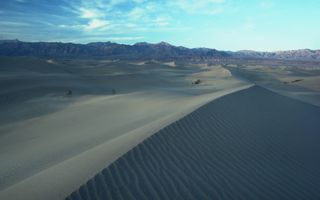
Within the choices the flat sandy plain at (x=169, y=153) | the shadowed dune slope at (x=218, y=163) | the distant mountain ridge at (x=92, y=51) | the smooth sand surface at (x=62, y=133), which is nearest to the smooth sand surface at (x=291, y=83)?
the flat sandy plain at (x=169, y=153)

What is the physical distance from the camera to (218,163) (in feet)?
19.0

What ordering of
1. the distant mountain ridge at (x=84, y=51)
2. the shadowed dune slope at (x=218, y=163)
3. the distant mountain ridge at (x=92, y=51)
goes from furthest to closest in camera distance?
the distant mountain ridge at (x=84, y=51)
the distant mountain ridge at (x=92, y=51)
the shadowed dune slope at (x=218, y=163)

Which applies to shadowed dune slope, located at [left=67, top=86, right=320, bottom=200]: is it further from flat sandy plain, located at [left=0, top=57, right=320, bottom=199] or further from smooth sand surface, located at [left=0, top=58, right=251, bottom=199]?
smooth sand surface, located at [left=0, top=58, right=251, bottom=199]

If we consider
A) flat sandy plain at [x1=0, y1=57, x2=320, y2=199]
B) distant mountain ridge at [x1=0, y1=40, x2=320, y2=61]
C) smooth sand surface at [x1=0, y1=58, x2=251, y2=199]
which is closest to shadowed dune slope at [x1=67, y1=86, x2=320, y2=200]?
flat sandy plain at [x1=0, y1=57, x2=320, y2=199]

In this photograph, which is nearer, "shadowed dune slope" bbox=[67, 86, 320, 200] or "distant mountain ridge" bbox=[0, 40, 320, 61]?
"shadowed dune slope" bbox=[67, 86, 320, 200]

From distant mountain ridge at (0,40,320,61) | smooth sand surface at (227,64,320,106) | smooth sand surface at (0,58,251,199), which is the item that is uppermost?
smooth sand surface at (0,58,251,199)

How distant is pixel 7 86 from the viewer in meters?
20.4

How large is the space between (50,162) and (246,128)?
4.57m

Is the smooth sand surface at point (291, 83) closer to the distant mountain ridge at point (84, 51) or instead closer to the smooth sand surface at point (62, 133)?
the smooth sand surface at point (62, 133)

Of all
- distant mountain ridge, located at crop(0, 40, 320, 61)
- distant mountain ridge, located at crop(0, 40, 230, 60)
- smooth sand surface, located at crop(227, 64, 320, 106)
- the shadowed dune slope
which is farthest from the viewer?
distant mountain ridge, located at crop(0, 40, 230, 60)

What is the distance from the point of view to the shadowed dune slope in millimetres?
4605

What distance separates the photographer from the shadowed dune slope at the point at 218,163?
15.1ft

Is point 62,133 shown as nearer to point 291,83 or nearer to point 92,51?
point 291,83

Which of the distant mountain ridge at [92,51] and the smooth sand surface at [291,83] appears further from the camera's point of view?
the distant mountain ridge at [92,51]
